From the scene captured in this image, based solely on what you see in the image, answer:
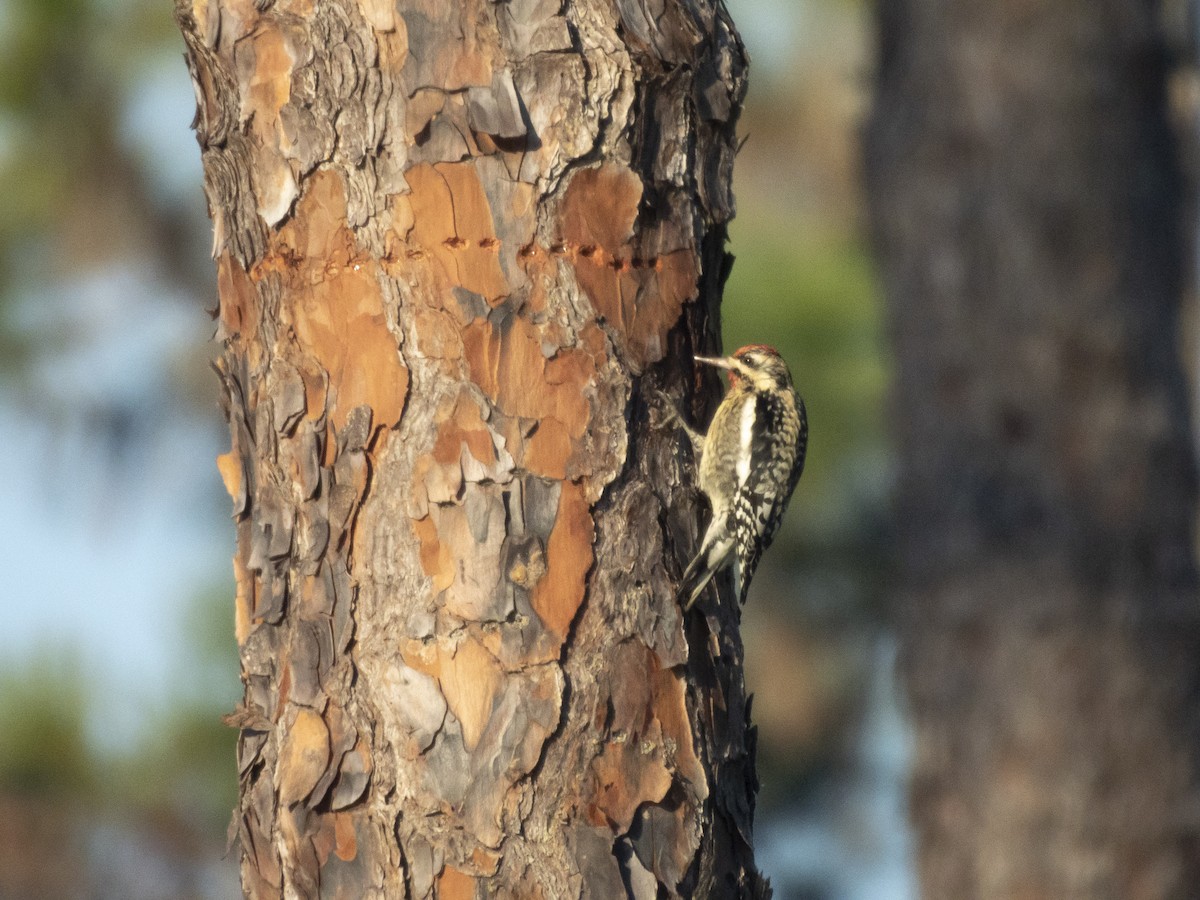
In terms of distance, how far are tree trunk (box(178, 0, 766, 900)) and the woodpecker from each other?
0.59 ft

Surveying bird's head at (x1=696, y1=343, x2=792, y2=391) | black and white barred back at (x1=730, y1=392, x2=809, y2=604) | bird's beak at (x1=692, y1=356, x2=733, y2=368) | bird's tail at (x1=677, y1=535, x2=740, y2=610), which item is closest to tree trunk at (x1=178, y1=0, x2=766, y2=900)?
bird's tail at (x1=677, y1=535, x2=740, y2=610)

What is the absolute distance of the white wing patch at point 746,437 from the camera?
144 inches

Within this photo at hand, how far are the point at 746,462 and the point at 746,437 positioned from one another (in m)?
0.24

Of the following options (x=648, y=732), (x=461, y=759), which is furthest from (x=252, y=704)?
(x=648, y=732)

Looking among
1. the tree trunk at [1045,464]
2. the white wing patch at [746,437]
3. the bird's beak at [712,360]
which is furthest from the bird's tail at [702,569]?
the tree trunk at [1045,464]

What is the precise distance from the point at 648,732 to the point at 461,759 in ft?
1.01

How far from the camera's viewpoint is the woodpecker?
2842mm

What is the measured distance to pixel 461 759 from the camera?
2506 mm

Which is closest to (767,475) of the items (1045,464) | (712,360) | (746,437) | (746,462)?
(746,437)

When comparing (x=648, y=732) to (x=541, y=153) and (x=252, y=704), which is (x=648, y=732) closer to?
(x=252, y=704)

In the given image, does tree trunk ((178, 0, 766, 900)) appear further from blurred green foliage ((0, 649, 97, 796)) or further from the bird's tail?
blurred green foliage ((0, 649, 97, 796))

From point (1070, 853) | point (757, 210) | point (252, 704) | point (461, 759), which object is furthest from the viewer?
point (757, 210)

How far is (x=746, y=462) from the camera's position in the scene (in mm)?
3818

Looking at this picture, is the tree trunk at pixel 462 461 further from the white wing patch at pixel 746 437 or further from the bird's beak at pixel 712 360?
the white wing patch at pixel 746 437
